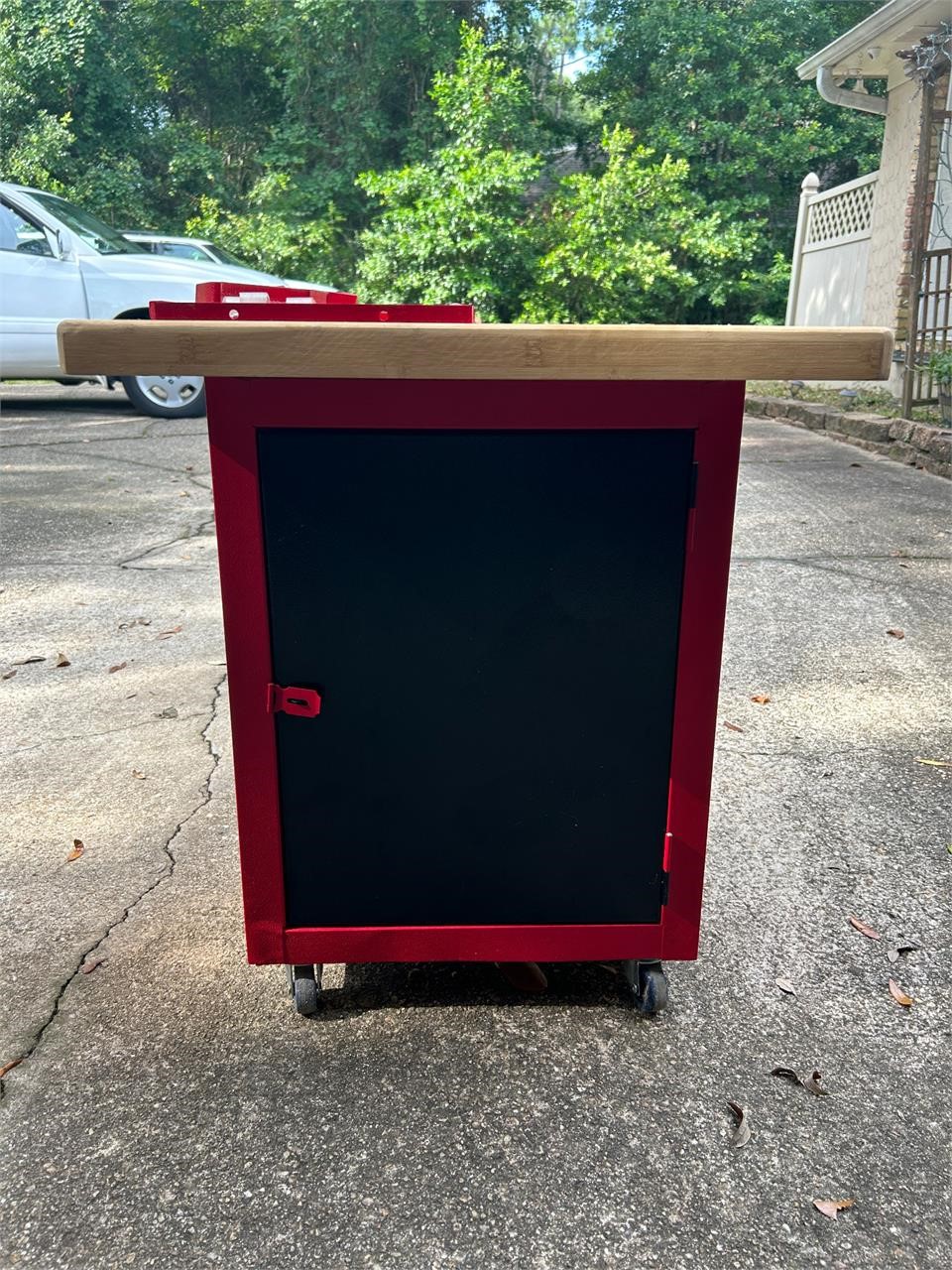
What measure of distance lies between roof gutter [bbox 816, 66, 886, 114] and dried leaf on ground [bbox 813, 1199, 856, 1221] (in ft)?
41.9

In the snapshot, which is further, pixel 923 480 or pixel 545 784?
pixel 923 480

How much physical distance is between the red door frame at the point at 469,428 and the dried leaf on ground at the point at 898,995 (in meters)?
0.47

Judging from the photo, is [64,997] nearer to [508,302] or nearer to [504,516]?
[504,516]

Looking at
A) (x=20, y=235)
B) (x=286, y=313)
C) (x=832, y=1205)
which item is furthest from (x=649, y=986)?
(x=20, y=235)

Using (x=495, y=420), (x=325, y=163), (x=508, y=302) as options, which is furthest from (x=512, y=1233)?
(x=325, y=163)

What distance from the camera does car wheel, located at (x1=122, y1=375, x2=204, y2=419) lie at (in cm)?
938

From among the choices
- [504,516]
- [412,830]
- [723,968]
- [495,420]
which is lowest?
[723,968]

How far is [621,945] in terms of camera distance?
1896 mm

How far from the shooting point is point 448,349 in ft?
4.73

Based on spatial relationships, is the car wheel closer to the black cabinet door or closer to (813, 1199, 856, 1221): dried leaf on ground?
the black cabinet door

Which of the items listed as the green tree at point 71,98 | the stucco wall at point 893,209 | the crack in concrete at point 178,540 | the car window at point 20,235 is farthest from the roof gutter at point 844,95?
the green tree at point 71,98

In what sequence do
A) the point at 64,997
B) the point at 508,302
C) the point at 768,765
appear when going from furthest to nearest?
the point at 508,302 < the point at 768,765 < the point at 64,997

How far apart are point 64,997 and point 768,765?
1975 millimetres

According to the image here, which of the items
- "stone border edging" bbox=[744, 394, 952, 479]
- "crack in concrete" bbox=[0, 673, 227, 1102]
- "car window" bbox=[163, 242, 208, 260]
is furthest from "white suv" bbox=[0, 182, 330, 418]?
"crack in concrete" bbox=[0, 673, 227, 1102]
